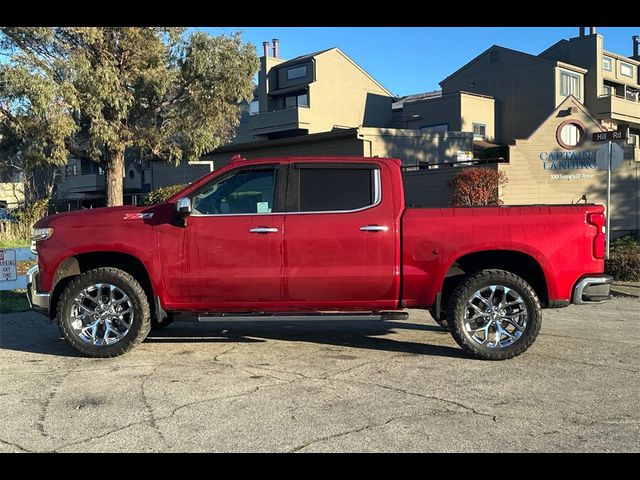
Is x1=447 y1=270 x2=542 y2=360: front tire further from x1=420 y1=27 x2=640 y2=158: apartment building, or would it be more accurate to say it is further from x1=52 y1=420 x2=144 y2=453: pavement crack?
x1=420 y1=27 x2=640 y2=158: apartment building

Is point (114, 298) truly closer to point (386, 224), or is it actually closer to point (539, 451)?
point (386, 224)

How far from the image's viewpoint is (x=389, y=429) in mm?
4273

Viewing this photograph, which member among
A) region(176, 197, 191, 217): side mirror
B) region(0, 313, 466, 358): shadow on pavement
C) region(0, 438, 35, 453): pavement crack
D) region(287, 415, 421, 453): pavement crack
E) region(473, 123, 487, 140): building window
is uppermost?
region(473, 123, 487, 140): building window

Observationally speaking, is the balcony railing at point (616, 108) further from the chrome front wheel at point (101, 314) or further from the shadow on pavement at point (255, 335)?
the chrome front wheel at point (101, 314)

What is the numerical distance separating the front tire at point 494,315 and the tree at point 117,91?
11.4 meters

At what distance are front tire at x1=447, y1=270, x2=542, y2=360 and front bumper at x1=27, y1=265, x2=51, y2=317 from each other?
4.14 m

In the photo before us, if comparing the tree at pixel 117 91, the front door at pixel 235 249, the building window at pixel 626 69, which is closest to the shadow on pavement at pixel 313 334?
the front door at pixel 235 249

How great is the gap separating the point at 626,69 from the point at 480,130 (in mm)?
14406

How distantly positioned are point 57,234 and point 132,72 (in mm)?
10848

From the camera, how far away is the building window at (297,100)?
3769 centimetres

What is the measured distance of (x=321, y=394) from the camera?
5.08 meters

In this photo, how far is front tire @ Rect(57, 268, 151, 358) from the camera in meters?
6.21

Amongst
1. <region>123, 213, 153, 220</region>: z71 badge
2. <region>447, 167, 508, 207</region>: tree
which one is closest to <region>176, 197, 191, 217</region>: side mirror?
<region>123, 213, 153, 220</region>: z71 badge

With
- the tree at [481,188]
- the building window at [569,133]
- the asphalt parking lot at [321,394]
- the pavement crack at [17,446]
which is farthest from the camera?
the building window at [569,133]
